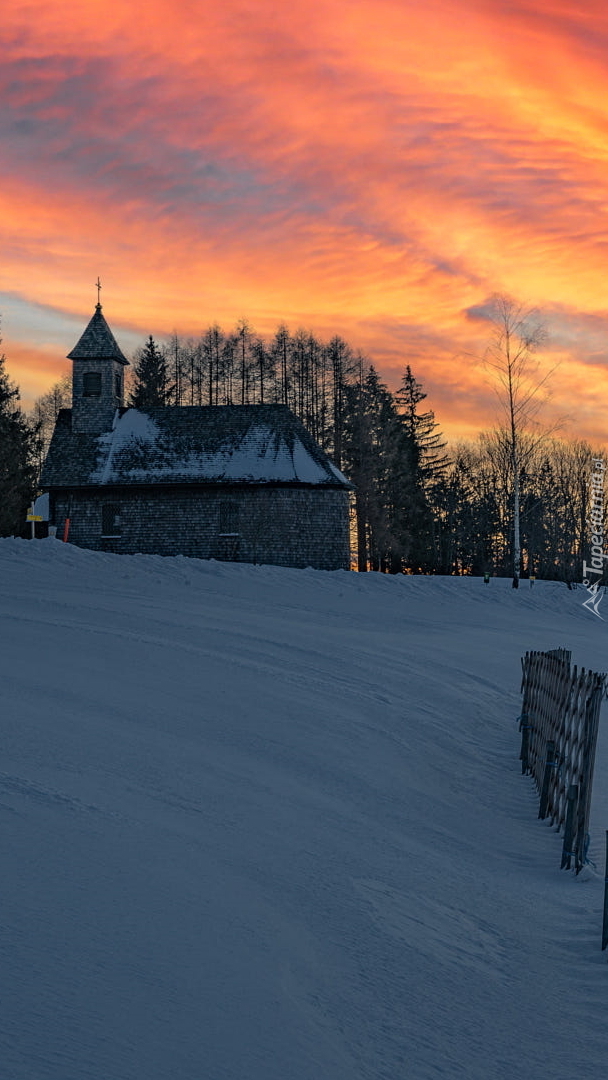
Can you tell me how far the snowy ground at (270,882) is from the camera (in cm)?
434

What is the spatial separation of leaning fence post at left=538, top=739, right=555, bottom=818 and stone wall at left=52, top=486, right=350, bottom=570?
29.3 meters

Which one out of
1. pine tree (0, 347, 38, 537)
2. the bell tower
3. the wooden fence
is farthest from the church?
the wooden fence

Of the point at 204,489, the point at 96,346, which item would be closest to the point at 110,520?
the point at 204,489

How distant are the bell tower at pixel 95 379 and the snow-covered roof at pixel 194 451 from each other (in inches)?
22.9

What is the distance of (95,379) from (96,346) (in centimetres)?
149

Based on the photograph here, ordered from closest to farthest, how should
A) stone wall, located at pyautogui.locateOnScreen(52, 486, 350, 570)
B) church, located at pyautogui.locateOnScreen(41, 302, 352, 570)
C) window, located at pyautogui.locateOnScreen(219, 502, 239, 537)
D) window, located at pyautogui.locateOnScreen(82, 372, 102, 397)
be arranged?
stone wall, located at pyautogui.locateOnScreen(52, 486, 350, 570), church, located at pyautogui.locateOnScreen(41, 302, 352, 570), window, located at pyautogui.locateOnScreen(219, 502, 239, 537), window, located at pyautogui.locateOnScreen(82, 372, 102, 397)

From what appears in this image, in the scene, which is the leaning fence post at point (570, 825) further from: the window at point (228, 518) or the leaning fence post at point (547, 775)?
the window at point (228, 518)

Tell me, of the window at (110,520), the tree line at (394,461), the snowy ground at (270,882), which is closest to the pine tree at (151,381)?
the tree line at (394,461)

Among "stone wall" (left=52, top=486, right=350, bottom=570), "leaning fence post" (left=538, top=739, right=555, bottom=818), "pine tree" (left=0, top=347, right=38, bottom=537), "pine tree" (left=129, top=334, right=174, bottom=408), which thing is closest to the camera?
"leaning fence post" (left=538, top=739, right=555, bottom=818)

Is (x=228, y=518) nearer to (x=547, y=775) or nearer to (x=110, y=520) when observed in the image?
(x=110, y=520)

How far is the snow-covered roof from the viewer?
4034 centimetres

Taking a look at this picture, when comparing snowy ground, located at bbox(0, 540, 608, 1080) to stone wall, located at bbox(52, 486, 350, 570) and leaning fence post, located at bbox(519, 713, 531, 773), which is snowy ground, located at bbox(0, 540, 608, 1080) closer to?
leaning fence post, located at bbox(519, 713, 531, 773)

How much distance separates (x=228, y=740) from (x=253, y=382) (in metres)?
57.8

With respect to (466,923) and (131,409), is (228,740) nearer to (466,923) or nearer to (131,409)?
(466,923)
